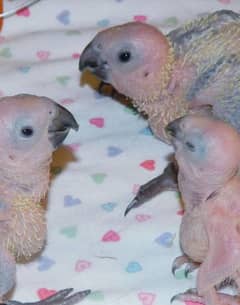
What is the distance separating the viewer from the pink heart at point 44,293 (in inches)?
73.7

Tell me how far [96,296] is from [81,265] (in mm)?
82

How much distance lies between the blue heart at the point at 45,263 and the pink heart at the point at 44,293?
47 mm

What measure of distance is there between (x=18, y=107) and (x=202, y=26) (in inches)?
19.2

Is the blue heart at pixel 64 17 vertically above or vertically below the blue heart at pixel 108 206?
above

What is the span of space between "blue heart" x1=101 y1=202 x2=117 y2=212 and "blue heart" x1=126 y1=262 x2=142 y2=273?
0.46 ft

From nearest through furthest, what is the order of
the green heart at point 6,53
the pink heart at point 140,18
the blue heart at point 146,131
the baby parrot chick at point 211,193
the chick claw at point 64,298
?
1. the baby parrot chick at point 211,193
2. the chick claw at point 64,298
3. the blue heart at point 146,131
4. the green heart at point 6,53
5. the pink heart at point 140,18

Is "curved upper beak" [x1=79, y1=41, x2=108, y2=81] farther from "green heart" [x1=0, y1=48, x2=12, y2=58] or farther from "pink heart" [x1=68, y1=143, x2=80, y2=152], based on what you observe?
"green heart" [x1=0, y1=48, x2=12, y2=58]

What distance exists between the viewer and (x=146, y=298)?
1860mm

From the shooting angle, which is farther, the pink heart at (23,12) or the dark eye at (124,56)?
the pink heart at (23,12)

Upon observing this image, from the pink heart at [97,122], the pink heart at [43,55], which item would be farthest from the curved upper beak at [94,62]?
the pink heart at [43,55]

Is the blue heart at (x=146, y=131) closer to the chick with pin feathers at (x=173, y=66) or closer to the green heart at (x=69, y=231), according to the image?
the chick with pin feathers at (x=173, y=66)

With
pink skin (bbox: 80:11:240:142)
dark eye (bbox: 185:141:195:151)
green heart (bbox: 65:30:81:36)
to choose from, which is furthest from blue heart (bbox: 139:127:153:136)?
dark eye (bbox: 185:141:195:151)

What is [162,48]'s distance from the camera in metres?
1.99

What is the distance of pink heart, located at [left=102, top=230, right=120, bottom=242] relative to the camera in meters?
1.96
